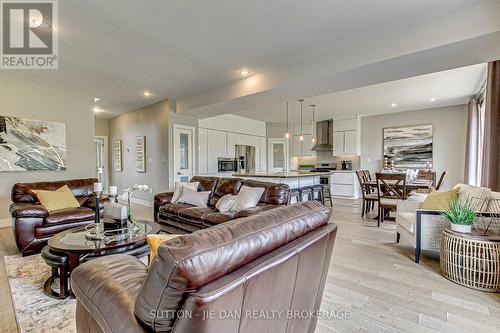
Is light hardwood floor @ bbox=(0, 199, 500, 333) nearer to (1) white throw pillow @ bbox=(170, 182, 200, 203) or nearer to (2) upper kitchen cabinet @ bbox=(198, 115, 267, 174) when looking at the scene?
(1) white throw pillow @ bbox=(170, 182, 200, 203)

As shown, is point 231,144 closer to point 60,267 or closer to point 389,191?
point 389,191

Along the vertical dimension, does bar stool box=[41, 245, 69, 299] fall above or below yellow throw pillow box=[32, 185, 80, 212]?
below

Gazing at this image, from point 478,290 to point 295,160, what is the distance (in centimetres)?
774

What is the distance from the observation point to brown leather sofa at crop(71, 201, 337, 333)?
72 cm

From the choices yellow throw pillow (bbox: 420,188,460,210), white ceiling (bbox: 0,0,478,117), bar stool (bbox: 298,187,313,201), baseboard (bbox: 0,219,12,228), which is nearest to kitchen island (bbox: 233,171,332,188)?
bar stool (bbox: 298,187,313,201)

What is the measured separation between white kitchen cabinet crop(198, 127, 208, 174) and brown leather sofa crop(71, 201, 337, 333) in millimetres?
5383

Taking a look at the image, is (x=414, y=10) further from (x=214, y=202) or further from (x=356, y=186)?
(x=356, y=186)

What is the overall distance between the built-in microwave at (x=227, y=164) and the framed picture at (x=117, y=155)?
3.27 meters

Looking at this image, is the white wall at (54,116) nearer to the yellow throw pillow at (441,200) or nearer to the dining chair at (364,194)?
the dining chair at (364,194)

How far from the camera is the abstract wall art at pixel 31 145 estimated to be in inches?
174

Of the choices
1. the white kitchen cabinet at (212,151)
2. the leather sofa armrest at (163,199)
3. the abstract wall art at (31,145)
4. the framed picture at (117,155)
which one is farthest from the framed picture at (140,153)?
the leather sofa armrest at (163,199)

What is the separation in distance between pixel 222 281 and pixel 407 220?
10.2 feet

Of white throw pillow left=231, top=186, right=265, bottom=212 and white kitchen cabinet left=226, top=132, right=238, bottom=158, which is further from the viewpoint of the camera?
white kitchen cabinet left=226, top=132, right=238, bottom=158

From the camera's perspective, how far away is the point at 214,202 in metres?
3.86
